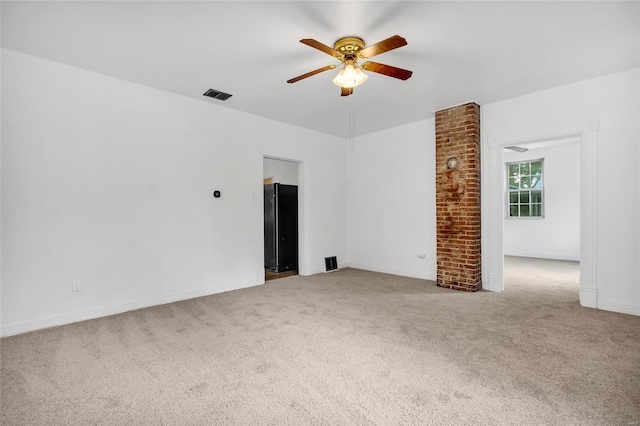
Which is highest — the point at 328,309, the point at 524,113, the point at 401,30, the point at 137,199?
the point at 401,30

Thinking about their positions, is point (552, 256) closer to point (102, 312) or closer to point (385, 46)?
point (385, 46)

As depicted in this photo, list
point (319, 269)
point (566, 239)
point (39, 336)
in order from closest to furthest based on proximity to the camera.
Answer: point (39, 336) < point (319, 269) < point (566, 239)

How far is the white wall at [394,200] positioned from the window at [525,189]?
166 inches

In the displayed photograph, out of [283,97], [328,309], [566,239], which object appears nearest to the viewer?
[328,309]

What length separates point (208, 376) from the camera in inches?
83.5

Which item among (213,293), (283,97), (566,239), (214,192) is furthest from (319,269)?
(566,239)

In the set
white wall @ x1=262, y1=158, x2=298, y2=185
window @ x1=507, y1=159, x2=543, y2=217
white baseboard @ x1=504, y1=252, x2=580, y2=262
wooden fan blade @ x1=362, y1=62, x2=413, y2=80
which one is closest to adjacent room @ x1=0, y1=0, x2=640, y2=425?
wooden fan blade @ x1=362, y1=62, x2=413, y2=80

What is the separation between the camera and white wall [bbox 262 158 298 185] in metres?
7.04

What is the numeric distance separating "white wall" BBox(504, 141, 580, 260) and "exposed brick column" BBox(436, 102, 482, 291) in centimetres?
412

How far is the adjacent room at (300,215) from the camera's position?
6.57 ft

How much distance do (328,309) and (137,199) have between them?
8.46 ft

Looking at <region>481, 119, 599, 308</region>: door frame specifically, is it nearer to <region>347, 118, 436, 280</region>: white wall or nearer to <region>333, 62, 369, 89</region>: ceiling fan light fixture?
<region>347, 118, 436, 280</region>: white wall

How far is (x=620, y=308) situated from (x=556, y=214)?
4.44 metres

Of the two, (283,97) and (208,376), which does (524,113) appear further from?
(208,376)
